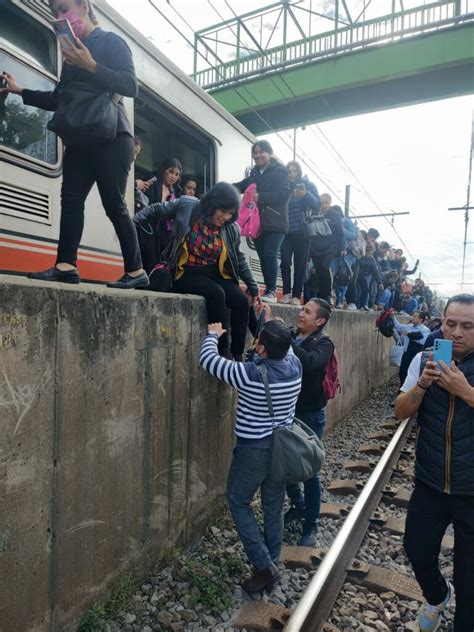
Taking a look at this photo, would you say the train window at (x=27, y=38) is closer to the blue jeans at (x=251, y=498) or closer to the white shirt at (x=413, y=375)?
the blue jeans at (x=251, y=498)

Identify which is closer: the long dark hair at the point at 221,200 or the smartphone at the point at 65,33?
the smartphone at the point at 65,33

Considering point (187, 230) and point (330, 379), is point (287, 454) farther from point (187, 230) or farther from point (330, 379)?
point (187, 230)

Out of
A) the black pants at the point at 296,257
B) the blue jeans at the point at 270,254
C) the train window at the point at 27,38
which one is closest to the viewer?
the train window at the point at 27,38

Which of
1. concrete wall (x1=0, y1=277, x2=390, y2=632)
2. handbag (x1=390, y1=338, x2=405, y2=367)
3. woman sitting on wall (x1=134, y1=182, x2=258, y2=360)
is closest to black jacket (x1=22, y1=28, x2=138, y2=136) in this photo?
woman sitting on wall (x1=134, y1=182, x2=258, y2=360)

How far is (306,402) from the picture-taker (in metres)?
4.17

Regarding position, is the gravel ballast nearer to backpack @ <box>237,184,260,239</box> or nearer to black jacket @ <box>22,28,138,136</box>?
black jacket @ <box>22,28,138,136</box>

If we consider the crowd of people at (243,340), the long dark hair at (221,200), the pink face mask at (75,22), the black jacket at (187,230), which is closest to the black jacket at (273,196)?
the crowd of people at (243,340)

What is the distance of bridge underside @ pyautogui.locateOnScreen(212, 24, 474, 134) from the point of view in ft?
34.3

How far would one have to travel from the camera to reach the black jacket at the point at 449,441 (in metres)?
2.45

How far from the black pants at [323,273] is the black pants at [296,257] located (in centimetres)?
81

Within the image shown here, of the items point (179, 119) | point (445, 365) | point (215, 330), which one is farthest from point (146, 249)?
point (445, 365)

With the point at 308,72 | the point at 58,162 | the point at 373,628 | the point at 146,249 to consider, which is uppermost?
the point at 308,72

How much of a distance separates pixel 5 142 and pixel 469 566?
3981mm

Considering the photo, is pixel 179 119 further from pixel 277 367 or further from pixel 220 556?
pixel 220 556
